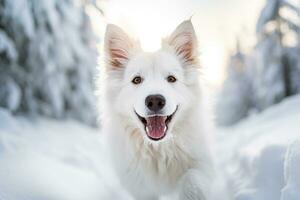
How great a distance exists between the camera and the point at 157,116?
4180mm

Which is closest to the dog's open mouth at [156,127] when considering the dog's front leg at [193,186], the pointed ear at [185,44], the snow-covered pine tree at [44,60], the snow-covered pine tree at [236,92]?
the dog's front leg at [193,186]

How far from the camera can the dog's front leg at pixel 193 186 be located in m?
4.12

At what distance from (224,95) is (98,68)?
3136 centimetres

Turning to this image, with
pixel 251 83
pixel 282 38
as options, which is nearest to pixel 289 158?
pixel 282 38

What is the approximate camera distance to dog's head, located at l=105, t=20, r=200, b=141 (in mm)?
4168

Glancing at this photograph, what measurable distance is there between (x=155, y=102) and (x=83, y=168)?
2.60m

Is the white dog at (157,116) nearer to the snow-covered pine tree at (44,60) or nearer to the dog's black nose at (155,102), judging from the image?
the dog's black nose at (155,102)

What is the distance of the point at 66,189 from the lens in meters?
4.60

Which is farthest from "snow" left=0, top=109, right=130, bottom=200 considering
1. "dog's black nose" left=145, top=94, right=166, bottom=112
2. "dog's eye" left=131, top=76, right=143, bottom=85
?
"dog's eye" left=131, top=76, right=143, bottom=85

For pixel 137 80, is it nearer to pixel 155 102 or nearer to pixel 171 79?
pixel 171 79

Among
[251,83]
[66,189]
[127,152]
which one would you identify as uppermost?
[251,83]

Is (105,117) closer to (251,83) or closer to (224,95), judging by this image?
(251,83)

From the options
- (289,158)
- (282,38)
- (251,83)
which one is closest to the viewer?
(289,158)

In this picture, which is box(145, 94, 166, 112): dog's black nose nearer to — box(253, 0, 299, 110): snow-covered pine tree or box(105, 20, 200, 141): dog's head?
box(105, 20, 200, 141): dog's head
